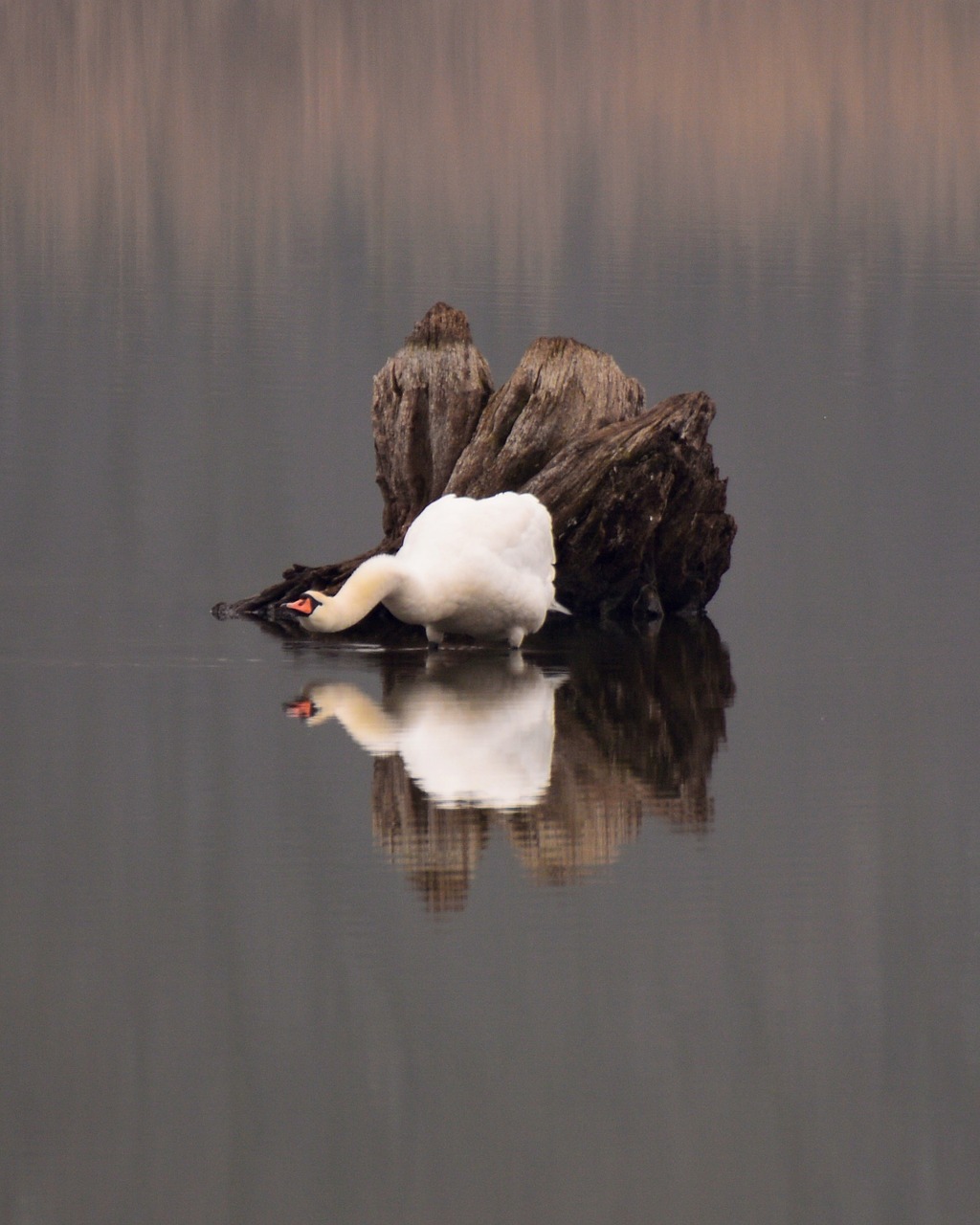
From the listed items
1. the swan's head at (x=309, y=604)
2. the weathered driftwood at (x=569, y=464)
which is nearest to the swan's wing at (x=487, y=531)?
the swan's head at (x=309, y=604)

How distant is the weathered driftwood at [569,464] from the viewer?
637 inches

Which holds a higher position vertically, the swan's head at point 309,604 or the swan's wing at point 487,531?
the swan's wing at point 487,531

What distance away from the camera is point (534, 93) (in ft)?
256

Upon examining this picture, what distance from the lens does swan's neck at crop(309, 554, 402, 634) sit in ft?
46.0

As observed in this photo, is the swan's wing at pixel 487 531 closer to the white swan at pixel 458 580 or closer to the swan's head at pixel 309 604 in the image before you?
the white swan at pixel 458 580

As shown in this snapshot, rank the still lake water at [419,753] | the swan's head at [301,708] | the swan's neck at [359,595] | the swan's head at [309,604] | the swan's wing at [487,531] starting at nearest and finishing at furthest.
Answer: the still lake water at [419,753], the swan's head at [301,708], the swan's neck at [359,595], the swan's head at [309,604], the swan's wing at [487,531]

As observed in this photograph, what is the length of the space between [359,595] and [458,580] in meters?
0.58

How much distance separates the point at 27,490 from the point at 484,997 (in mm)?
13347

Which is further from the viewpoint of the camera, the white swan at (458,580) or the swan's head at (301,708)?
the white swan at (458,580)

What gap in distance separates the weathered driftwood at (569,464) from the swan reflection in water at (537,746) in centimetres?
100

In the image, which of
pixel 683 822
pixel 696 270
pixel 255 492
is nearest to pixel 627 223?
pixel 696 270

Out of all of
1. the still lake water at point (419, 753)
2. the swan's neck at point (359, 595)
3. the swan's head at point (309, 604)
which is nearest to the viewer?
the still lake water at point (419, 753)

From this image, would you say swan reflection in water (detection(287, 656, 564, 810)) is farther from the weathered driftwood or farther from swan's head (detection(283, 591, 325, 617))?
the weathered driftwood

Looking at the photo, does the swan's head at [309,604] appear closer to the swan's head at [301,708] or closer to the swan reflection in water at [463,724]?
the swan reflection in water at [463,724]
